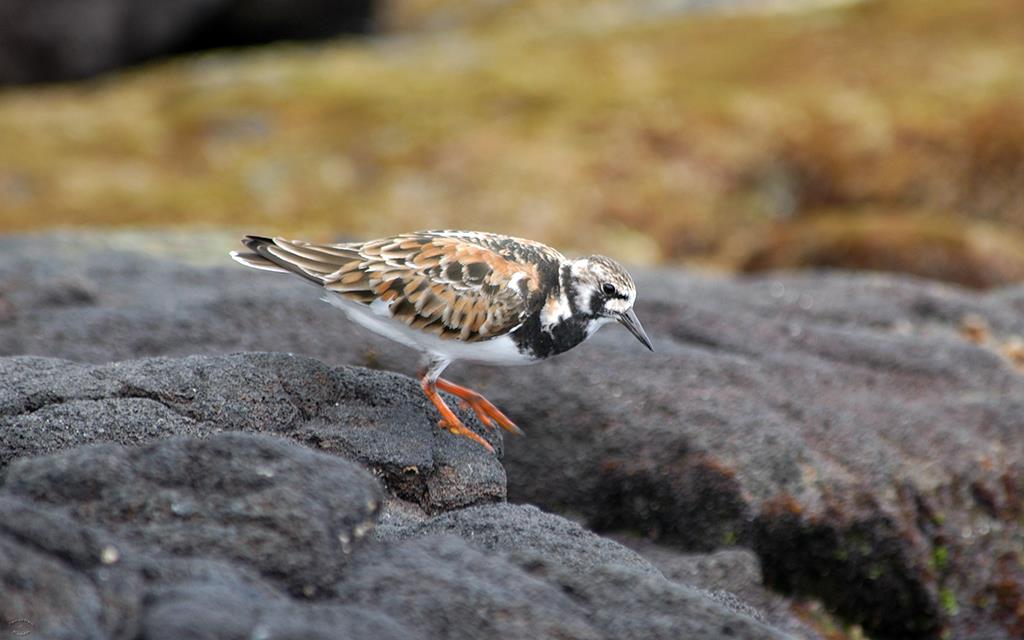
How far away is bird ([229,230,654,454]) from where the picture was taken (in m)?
7.82

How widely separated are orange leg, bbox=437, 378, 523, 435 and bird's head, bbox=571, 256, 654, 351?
3.10ft

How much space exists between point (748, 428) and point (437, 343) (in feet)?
9.64

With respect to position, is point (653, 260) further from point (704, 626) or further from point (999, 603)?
point (704, 626)

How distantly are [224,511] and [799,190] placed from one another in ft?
83.7

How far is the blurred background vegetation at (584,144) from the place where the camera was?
89.4ft

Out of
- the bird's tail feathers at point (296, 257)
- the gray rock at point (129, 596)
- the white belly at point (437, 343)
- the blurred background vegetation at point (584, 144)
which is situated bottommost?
the blurred background vegetation at point (584, 144)

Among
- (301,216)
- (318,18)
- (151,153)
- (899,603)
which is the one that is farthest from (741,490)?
(318,18)

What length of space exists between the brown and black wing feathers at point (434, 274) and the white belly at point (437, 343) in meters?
0.05

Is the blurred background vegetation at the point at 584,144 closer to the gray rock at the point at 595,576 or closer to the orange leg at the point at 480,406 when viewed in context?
the orange leg at the point at 480,406

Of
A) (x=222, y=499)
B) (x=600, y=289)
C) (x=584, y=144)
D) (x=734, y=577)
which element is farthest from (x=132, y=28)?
(x=222, y=499)

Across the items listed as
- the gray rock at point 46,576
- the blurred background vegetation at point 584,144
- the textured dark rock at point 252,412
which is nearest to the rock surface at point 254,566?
the gray rock at point 46,576

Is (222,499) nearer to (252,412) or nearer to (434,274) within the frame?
(252,412)

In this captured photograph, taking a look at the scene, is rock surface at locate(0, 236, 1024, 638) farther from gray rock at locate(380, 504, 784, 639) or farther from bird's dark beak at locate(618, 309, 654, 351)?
gray rock at locate(380, 504, 784, 639)

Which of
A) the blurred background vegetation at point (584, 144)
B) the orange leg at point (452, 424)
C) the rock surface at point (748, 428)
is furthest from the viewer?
the blurred background vegetation at point (584, 144)
